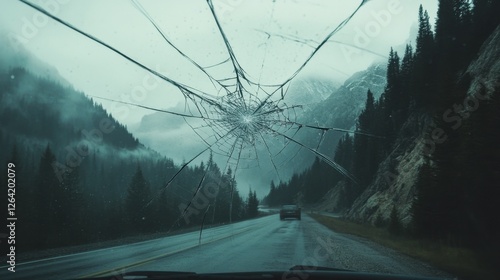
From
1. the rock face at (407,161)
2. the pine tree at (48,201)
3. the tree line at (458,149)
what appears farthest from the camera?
the pine tree at (48,201)

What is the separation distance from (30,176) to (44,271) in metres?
93.3

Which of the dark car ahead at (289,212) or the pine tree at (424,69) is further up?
the pine tree at (424,69)

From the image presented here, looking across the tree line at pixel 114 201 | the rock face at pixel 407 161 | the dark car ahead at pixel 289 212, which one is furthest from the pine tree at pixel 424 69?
the tree line at pixel 114 201

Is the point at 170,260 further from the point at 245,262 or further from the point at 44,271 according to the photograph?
the point at 44,271

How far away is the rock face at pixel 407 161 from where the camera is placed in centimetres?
2225

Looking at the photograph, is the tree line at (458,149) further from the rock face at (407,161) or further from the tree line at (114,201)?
the tree line at (114,201)

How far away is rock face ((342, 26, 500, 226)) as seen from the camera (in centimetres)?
2225

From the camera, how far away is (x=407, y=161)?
30219 mm

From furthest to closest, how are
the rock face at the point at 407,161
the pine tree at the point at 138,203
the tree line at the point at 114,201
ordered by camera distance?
the pine tree at the point at 138,203 < the rock face at the point at 407,161 < the tree line at the point at 114,201

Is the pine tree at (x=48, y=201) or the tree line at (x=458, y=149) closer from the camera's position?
the tree line at (x=458, y=149)

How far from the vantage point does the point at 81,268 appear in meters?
7.61

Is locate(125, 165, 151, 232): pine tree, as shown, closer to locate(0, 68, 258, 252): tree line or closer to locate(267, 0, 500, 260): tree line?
locate(0, 68, 258, 252): tree line

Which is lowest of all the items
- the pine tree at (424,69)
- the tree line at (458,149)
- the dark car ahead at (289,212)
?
the dark car ahead at (289,212)

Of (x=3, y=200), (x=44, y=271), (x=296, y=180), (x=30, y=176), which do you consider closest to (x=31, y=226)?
(x=3, y=200)
